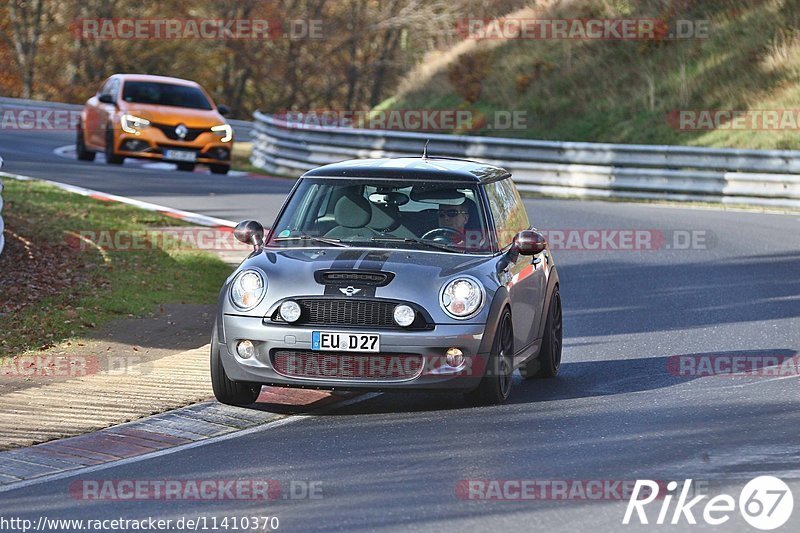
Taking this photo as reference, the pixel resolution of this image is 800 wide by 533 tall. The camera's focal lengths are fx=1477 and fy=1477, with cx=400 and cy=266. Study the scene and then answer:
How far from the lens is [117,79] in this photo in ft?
92.9

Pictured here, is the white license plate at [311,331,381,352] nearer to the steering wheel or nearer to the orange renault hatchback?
the steering wheel

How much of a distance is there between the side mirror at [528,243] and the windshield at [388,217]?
219mm

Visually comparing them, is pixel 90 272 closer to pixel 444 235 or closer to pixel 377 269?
pixel 444 235

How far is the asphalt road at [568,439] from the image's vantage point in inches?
270

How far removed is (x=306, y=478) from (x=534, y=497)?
1206 millimetres

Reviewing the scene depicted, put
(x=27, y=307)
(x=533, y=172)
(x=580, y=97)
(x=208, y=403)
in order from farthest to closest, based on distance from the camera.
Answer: (x=580, y=97)
(x=533, y=172)
(x=27, y=307)
(x=208, y=403)

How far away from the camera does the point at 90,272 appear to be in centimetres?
1506

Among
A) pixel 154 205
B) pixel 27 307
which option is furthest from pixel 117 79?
pixel 27 307

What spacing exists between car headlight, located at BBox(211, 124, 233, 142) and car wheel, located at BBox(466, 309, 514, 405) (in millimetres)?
18432

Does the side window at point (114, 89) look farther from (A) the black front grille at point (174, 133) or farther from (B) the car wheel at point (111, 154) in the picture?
(A) the black front grille at point (174, 133)

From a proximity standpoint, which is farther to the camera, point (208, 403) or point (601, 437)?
point (208, 403)

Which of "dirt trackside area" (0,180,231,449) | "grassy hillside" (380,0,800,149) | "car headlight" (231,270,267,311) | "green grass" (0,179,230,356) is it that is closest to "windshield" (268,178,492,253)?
"car headlight" (231,270,267,311)

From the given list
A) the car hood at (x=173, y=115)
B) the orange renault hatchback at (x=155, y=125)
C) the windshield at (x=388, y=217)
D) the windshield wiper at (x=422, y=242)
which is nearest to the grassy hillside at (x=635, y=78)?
the orange renault hatchback at (x=155, y=125)

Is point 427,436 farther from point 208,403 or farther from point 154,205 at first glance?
point 154,205
